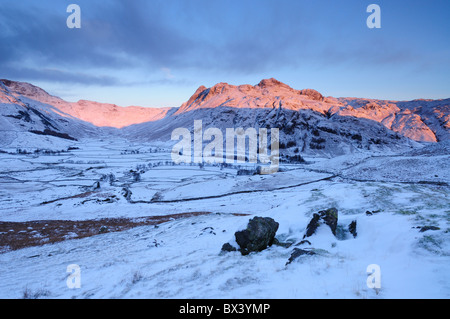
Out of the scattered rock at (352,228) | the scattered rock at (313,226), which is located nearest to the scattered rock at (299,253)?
the scattered rock at (313,226)

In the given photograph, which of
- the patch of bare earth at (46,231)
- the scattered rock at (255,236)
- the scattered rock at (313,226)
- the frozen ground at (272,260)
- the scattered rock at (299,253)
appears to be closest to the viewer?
the frozen ground at (272,260)

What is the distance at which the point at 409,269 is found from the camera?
268 inches

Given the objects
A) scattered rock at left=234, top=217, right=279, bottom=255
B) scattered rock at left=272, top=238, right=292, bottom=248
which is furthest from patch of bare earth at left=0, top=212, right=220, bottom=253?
scattered rock at left=272, top=238, right=292, bottom=248

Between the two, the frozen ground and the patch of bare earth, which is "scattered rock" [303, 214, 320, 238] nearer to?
the frozen ground

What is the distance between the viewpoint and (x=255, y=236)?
10500 mm

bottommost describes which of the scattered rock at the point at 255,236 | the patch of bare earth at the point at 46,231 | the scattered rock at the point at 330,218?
the patch of bare earth at the point at 46,231

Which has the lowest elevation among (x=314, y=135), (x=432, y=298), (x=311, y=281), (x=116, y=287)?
(x=116, y=287)

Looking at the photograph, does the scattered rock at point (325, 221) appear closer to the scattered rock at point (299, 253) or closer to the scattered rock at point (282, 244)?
the scattered rock at point (282, 244)

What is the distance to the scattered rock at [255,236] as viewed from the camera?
1041 cm
